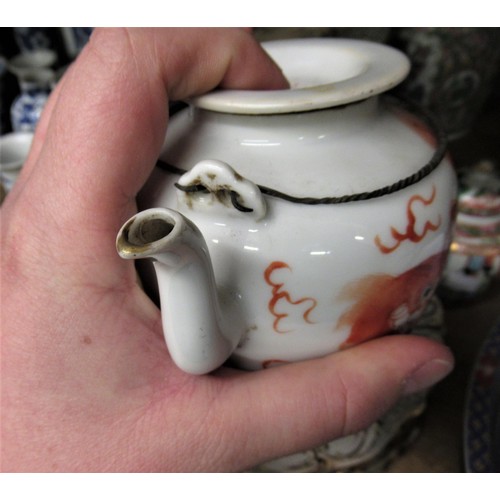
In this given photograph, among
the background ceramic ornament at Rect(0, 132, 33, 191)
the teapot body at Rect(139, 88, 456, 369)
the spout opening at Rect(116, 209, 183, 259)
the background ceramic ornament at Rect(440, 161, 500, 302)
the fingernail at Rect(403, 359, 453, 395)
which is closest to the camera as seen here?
the spout opening at Rect(116, 209, 183, 259)

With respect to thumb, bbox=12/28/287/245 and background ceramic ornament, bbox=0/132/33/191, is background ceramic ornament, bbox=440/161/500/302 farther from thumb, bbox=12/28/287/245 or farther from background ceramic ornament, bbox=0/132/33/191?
background ceramic ornament, bbox=0/132/33/191

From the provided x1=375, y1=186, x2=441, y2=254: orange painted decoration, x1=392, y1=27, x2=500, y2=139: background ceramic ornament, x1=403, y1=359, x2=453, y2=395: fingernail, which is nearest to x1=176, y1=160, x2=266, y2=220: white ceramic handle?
x1=375, y1=186, x2=441, y2=254: orange painted decoration

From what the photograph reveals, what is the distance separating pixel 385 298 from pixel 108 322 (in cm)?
25

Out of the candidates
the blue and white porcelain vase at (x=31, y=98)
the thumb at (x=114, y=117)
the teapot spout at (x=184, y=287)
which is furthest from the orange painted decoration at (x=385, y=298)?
the blue and white porcelain vase at (x=31, y=98)

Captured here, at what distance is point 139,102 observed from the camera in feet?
1.52

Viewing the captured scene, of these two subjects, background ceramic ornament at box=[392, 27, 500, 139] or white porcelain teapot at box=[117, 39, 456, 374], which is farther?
background ceramic ornament at box=[392, 27, 500, 139]

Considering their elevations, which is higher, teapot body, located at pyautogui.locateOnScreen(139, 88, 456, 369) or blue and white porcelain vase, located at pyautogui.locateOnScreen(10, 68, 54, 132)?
teapot body, located at pyautogui.locateOnScreen(139, 88, 456, 369)

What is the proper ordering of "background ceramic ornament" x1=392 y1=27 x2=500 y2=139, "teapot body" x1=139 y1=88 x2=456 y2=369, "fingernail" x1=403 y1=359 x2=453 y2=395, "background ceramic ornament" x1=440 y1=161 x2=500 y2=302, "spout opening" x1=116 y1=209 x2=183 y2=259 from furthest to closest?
"background ceramic ornament" x1=392 y1=27 x2=500 y2=139, "background ceramic ornament" x1=440 y1=161 x2=500 y2=302, "fingernail" x1=403 y1=359 x2=453 y2=395, "teapot body" x1=139 y1=88 x2=456 y2=369, "spout opening" x1=116 y1=209 x2=183 y2=259

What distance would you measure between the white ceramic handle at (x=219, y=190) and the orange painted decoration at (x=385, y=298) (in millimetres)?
118

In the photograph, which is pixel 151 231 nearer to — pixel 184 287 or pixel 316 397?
pixel 184 287

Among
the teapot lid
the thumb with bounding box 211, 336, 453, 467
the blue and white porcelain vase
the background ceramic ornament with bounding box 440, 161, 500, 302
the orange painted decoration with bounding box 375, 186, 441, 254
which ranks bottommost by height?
the background ceramic ornament with bounding box 440, 161, 500, 302

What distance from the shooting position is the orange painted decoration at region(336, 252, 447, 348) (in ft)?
1.62

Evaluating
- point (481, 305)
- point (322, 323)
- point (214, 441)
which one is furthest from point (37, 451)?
point (481, 305)

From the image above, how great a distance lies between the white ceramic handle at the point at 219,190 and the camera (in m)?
0.42
